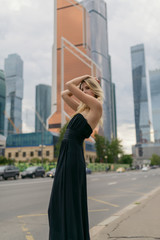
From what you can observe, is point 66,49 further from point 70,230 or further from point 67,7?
point 70,230

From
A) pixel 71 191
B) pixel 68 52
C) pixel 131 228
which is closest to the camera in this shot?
pixel 71 191

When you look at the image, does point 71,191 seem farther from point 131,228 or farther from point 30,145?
point 30,145

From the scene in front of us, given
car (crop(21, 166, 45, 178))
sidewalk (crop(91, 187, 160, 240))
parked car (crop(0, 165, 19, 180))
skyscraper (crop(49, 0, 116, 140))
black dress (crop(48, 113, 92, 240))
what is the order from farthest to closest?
skyscraper (crop(49, 0, 116, 140)) → car (crop(21, 166, 45, 178)) → parked car (crop(0, 165, 19, 180)) → sidewalk (crop(91, 187, 160, 240)) → black dress (crop(48, 113, 92, 240))

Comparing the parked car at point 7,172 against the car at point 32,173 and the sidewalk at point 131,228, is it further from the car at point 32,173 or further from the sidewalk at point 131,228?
the sidewalk at point 131,228

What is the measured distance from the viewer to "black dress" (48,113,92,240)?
8.38ft

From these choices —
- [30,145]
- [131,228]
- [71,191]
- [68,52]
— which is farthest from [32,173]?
[68,52]

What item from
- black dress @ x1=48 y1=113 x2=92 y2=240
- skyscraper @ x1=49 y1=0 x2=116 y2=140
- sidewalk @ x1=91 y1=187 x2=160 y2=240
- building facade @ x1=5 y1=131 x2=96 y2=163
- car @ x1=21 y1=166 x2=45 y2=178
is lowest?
car @ x1=21 y1=166 x2=45 y2=178

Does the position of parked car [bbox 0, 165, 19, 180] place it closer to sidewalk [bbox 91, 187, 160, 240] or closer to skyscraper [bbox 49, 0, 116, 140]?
sidewalk [bbox 91, 187, 160, 240]

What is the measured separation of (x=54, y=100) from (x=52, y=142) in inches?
2448

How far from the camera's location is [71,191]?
8.59ft

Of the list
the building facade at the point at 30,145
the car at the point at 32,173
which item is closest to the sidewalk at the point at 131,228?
the car at the point at 32,173

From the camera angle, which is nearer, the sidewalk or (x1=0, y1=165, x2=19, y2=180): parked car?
the sidewalk

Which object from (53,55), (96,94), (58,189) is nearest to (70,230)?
(58,189)

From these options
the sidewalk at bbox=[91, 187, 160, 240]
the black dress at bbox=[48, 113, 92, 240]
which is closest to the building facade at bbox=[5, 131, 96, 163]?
the sidewalk at bbox=[91, 187, 160, 240]
